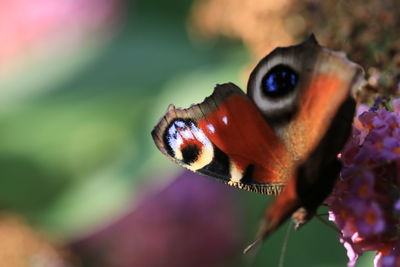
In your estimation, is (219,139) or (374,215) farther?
(219,139)

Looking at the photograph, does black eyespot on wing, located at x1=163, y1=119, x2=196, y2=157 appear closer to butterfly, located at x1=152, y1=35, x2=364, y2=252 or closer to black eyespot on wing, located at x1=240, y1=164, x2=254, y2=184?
butterfly, located at x1=152, y1=35, x2=364, y2=252

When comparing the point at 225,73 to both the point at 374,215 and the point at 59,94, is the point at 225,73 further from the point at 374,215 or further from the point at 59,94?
the point at 374,215

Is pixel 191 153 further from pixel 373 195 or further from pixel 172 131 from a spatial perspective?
pixel 373 195

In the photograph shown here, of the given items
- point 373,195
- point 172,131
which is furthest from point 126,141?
point 373,195

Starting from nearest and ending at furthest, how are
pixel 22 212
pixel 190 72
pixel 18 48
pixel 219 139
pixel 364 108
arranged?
pixel 219 139
pixel 364 108
pixel 190 72
pixel 22 212
pixel 18 48

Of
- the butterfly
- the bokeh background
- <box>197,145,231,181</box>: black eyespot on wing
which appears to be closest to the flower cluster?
the butterfly

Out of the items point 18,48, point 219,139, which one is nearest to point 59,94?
point 18,48
